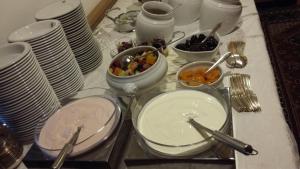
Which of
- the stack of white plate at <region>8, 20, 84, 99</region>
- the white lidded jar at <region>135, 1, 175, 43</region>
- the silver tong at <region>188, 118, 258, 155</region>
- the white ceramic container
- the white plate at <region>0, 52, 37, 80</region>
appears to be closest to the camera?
the silver tong at <region>188, 118, 258, 155</region>

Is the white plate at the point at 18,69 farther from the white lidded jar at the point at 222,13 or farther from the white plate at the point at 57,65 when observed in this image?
the white lidded jar at the point at 222,13

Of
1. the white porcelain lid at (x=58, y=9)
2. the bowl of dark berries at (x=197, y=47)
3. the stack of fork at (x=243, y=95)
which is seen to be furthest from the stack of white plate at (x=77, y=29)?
the stack of fork at (x=243, y=95)

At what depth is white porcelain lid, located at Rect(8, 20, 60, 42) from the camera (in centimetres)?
72

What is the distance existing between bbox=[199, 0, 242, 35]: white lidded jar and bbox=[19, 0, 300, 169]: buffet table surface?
38mm

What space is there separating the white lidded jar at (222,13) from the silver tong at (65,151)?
52 centimetres

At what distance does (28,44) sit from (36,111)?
15 centimetres

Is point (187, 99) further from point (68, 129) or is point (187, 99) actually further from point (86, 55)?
point (86, 55)

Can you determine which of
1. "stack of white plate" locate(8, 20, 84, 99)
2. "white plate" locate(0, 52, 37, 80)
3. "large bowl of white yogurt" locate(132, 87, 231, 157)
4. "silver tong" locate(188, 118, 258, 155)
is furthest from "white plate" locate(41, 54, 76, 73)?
"silver tong" locate(188, 118, 258, 155)

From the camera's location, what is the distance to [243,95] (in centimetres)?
71

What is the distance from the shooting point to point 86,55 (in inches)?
→ 35.0

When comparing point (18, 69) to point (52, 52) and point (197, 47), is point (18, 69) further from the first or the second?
point (197, 47)

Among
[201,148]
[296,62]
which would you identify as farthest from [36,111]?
[296,62]

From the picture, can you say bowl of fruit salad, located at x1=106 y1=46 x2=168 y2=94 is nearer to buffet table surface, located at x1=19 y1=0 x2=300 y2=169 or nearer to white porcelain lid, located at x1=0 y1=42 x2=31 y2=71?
buffet table surface, located at x1=19 y1=0 x2=300 y2=169

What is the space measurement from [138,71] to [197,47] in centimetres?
19
